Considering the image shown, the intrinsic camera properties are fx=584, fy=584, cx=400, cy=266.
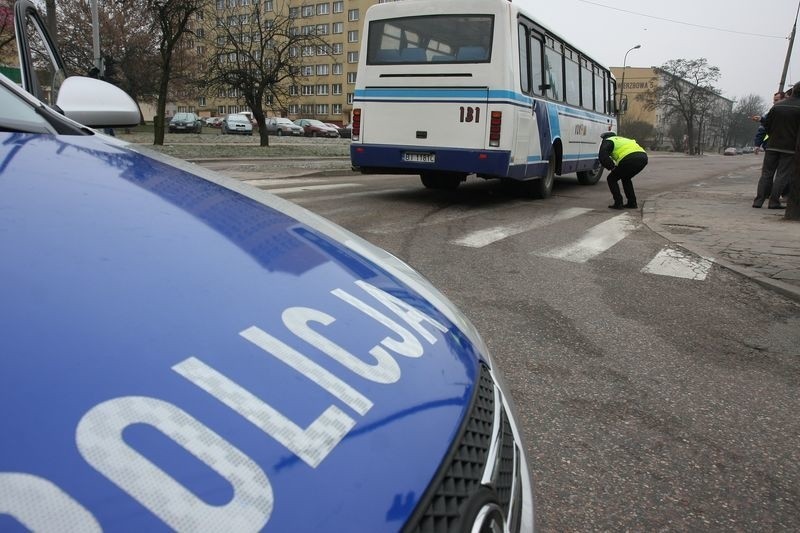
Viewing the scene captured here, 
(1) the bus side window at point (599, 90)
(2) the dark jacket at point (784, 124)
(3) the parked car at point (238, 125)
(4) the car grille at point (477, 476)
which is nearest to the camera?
(4) the car grille at point (477, 476)

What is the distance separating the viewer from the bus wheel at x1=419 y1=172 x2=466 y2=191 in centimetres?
1091

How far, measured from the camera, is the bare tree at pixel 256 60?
24891 mm

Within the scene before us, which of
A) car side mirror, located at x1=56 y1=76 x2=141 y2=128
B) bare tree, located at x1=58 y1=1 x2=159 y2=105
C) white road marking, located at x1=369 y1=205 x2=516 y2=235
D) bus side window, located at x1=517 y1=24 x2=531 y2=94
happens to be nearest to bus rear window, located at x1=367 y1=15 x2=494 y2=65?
bus side window, located at x1=517 y1=24 x2=531 y2=94

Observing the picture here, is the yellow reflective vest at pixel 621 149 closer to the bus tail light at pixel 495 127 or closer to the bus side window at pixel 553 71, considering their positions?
the bus side window at pixel 553 71

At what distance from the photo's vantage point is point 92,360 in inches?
30.7

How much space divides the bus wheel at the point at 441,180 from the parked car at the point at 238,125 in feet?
121

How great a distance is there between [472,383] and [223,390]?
53 centimetres

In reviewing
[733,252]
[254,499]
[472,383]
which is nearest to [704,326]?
[733,252]

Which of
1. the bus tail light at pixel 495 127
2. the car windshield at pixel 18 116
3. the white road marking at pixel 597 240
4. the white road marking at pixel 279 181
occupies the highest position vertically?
the bus tail light at pixel 495 127

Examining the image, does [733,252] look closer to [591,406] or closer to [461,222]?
[461,222]

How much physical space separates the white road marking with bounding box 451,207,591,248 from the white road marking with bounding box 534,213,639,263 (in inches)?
24.0

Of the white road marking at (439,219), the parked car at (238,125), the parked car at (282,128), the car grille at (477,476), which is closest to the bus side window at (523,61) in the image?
the white road marking at (439,219)

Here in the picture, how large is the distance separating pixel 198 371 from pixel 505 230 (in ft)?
21.6

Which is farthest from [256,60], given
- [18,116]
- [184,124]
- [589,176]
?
[18,116]
